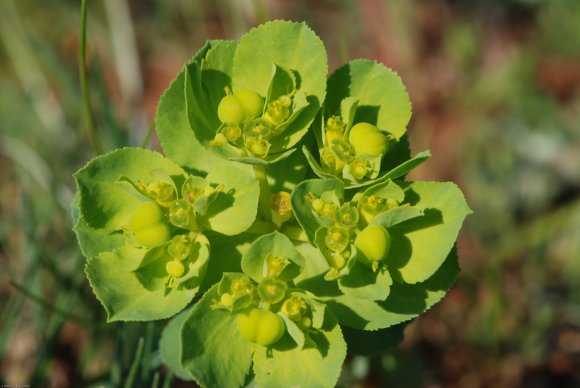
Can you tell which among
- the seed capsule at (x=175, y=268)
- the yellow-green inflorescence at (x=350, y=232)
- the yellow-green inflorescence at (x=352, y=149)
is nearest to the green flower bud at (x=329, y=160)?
the yellow-green inflorescence at (x=352, y=149)

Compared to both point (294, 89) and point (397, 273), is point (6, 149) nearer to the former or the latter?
point (294, 89)

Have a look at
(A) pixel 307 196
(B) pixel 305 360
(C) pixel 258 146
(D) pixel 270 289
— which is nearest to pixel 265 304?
(D) pixel 270 289

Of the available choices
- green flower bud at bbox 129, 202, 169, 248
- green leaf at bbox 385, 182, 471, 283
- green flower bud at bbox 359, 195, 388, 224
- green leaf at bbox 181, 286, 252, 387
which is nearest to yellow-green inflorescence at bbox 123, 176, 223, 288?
green flower bud at bbox 129, 202, 169, 248

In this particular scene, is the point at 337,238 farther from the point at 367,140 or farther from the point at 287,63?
the point at 287,63

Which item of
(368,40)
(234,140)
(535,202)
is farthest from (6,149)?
(535,202)

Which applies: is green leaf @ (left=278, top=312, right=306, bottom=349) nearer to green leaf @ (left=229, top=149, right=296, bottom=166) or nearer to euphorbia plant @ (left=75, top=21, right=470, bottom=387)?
euphorbia plant @ (left=75, top=21, right=470, bottom=387)

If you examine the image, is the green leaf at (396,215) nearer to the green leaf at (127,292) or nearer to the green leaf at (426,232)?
the green leaf at (426,232)
